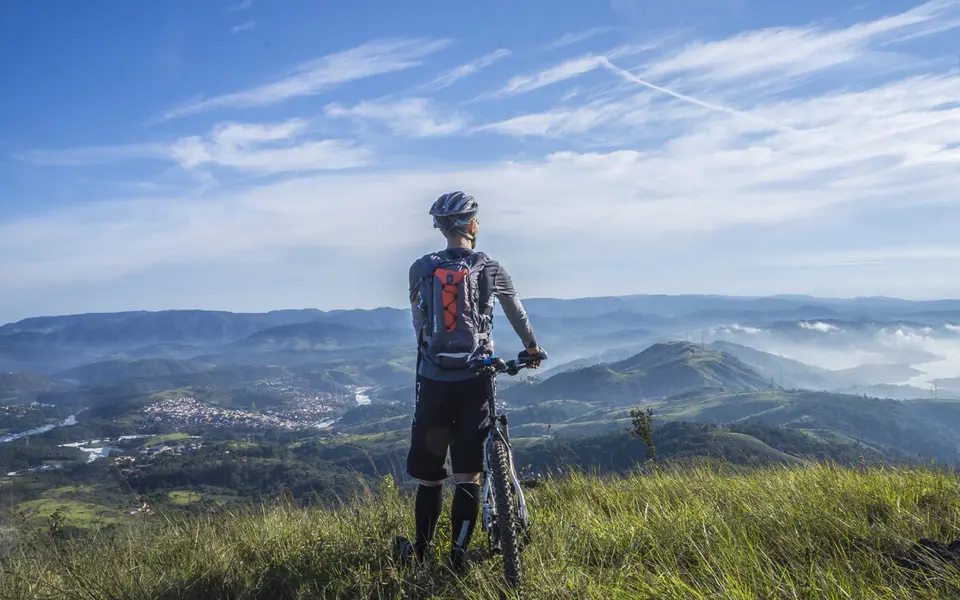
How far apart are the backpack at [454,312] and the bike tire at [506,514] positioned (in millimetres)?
758

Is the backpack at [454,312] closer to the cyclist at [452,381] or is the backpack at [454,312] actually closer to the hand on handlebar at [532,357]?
the cyclist at [452,381]

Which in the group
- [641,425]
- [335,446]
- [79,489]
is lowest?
[335,446]

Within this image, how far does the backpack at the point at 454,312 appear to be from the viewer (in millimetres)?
4684

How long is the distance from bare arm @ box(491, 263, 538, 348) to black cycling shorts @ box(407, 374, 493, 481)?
574 mm

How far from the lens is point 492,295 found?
4891 mm

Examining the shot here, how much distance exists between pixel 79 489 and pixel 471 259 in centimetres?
11203

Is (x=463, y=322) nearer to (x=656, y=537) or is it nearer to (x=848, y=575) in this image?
(x=656, y=537)

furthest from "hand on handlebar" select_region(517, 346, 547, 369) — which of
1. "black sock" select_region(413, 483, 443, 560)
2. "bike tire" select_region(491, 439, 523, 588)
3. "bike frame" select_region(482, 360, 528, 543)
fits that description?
"black sock" select_region(413, 483, 443, 560)

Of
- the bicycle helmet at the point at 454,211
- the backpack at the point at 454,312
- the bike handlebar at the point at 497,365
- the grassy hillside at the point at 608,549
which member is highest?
the bicycle helmet at the point at 454,211

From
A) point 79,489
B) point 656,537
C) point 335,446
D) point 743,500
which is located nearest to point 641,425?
point 743,500

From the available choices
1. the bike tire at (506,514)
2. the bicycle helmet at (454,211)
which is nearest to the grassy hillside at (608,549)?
the bike tire at (506,514)

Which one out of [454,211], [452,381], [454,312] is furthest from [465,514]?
[454,211]

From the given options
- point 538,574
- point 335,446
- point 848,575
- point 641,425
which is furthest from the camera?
point 335,446

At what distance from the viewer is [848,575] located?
11.2 ft
